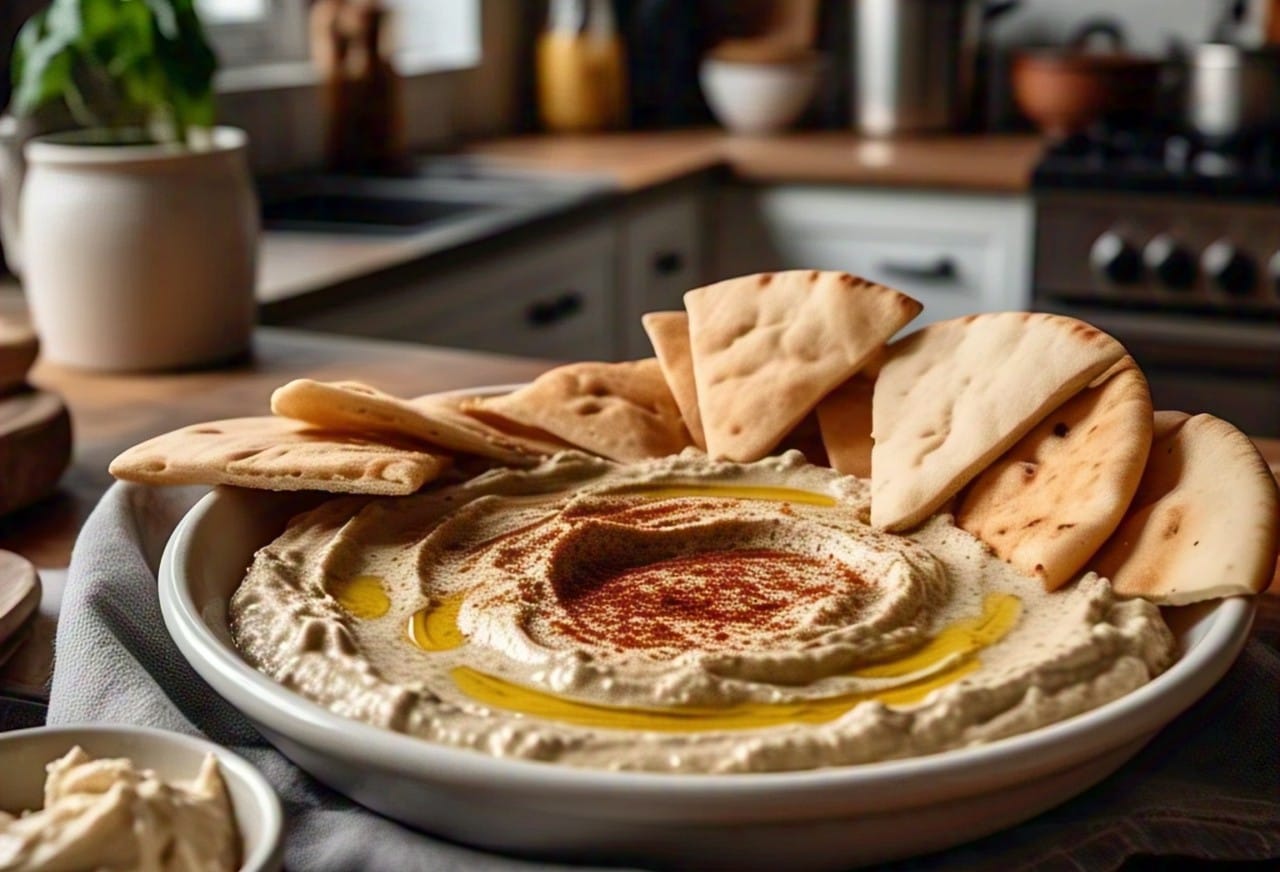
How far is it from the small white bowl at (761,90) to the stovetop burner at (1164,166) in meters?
0.77

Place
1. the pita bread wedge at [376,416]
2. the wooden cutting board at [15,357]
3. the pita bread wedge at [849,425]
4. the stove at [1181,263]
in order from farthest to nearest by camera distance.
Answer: the stove at [1181,263] < the wooden cutting board at [15,357] < the pita bread wedge at [849,425] < the pita bread wedge at [376,416]

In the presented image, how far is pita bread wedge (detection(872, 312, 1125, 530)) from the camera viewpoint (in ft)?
3.15

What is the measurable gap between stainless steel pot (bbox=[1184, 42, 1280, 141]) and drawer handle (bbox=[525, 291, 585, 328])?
1.29 meters

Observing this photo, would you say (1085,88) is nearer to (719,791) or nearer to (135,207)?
(135,207)

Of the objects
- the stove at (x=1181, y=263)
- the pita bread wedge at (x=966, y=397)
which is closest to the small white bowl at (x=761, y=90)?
the stove at (x=1181, y=263)

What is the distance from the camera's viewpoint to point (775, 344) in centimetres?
111

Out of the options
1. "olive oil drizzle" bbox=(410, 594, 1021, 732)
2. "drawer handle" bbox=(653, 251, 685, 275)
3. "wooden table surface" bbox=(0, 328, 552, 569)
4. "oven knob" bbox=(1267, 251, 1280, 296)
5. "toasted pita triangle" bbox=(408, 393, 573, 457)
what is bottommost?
"drawer handle" bbox=(653, 251, 685, 275)

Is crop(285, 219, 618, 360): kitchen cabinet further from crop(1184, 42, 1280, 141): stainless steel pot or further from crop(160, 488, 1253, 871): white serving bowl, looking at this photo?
crop(160, 488, 1253, 871): white serving bowl

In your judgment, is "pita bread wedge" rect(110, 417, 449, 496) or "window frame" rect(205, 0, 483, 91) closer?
"pita bread wedge" rect(110, 417, 449, 496)

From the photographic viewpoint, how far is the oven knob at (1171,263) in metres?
2.68

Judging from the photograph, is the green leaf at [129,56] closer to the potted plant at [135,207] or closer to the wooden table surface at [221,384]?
the potted plant at [135,207]

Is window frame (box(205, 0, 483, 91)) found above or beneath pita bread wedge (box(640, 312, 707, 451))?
above

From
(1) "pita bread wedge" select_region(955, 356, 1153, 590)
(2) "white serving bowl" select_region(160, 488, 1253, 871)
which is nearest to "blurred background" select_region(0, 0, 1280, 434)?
(1) "pita bread wedge" select_region(955, 356, 1153, 590)

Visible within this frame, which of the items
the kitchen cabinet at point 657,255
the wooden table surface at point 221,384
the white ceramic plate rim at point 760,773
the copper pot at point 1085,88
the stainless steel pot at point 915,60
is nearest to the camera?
the white ceramic plate rim at point 760,773
